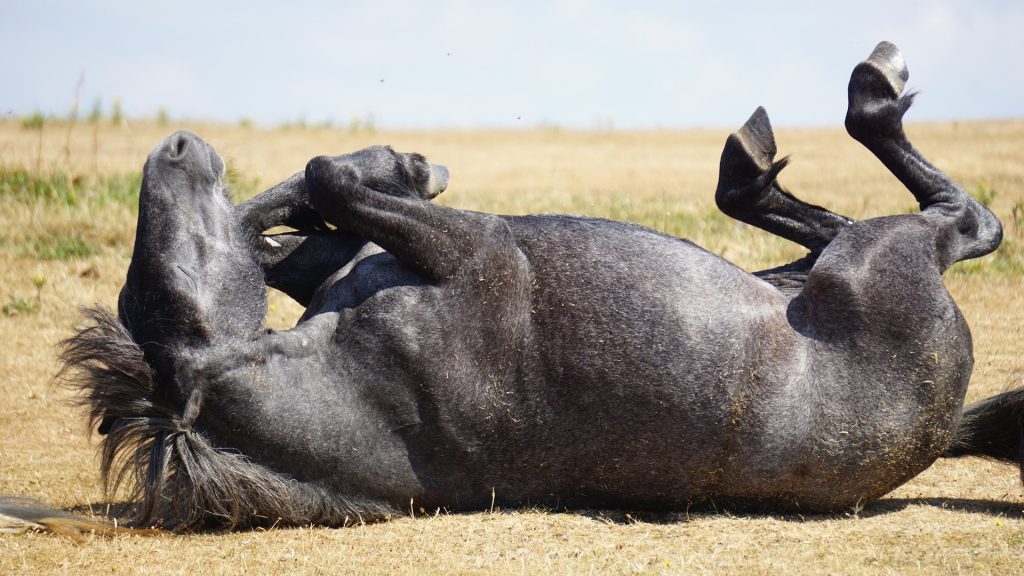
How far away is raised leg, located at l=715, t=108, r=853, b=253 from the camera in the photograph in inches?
188

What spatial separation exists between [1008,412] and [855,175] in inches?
319

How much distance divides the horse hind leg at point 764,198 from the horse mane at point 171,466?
2308 mm

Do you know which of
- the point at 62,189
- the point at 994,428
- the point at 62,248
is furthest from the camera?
the point at 62,189

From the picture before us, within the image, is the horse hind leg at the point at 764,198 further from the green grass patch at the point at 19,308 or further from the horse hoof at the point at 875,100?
the green grass patch at the point at 19,308

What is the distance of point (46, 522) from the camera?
11.5 feet

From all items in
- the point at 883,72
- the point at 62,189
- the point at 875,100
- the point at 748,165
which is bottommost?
the point at 62,189

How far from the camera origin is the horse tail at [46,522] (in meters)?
3.50

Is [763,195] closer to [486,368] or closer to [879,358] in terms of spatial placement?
[879,358]

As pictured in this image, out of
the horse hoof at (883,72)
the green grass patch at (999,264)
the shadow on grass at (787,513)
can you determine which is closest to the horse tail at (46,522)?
the shadow on grass at (787,513)

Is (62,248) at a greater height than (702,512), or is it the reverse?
(702,512)

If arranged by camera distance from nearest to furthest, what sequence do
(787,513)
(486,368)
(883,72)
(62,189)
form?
(486,368) → (787,513) → (883,72) → (62,189)

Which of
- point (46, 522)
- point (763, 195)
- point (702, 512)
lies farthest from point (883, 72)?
point (46, 522)

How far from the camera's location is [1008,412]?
14.4ft

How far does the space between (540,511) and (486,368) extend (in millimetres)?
586
